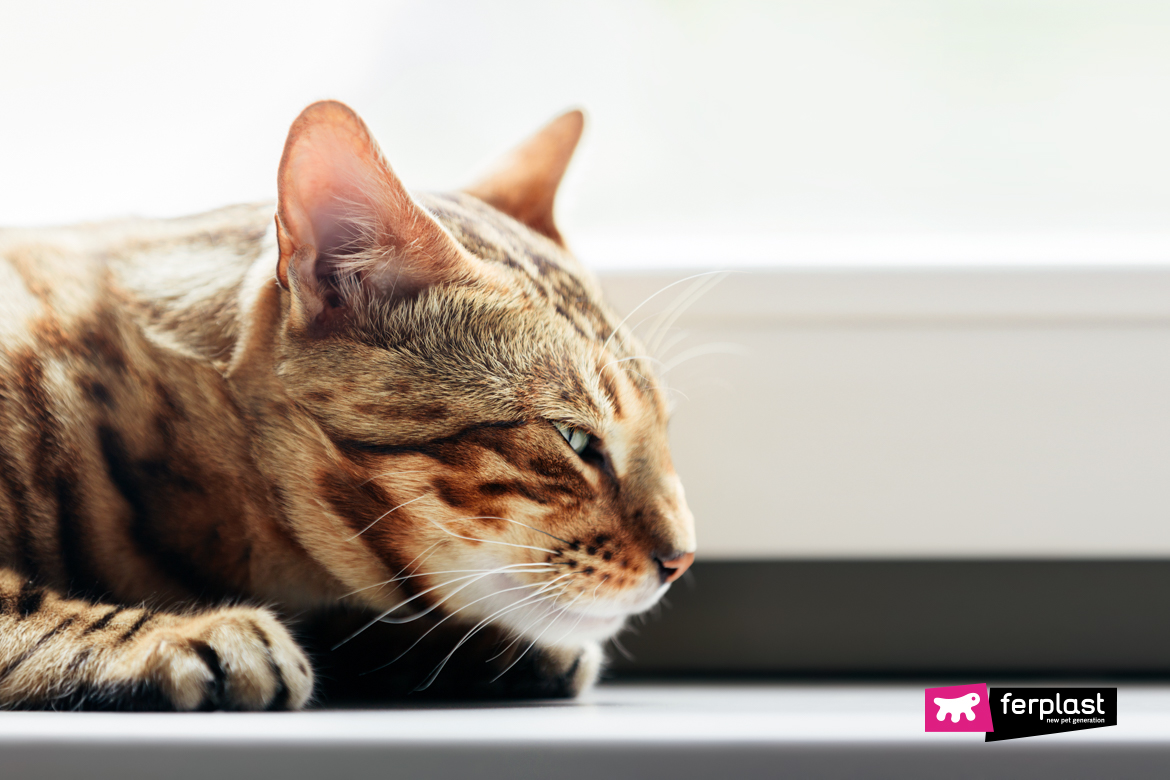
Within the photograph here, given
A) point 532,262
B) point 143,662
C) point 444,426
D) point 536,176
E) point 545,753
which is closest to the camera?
point 545,753

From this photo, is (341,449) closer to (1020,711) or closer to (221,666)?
(221,666)

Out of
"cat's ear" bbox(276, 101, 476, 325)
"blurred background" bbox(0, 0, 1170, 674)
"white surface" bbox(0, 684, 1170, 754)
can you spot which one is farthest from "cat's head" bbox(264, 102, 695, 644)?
"blurred background" bbox(0, 0, 1170, 674)

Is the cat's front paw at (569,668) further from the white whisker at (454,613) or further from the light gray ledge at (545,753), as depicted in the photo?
the light gray ledge at (545,753)

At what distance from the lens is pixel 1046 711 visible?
20.5 inches

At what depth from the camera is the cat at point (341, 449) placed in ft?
2.07

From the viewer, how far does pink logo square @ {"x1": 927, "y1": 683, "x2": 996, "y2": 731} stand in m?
0.49

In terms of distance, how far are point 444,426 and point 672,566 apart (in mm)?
221

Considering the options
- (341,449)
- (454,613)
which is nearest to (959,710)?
(454,613)

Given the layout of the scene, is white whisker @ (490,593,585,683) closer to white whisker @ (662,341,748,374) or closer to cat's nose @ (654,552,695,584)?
cat's nose @ (654,552,695,584)

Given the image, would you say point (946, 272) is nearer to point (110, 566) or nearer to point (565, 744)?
point (565, 744)

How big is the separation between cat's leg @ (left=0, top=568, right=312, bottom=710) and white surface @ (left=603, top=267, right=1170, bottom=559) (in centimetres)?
56

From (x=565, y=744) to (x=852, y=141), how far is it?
917mm

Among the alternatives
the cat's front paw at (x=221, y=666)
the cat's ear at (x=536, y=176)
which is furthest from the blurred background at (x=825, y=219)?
the cat's front paw at (x=221, y=666)

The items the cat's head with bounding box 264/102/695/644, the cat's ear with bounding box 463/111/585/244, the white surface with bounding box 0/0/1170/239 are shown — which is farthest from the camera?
the white surface with bounding box 0/0/1170/239
